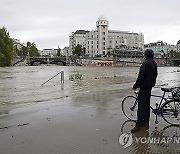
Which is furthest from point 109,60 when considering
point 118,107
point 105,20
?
point 118,107

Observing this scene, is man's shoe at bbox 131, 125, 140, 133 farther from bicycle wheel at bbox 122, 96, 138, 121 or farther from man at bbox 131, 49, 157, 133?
bicycle wheel at bbox 122, 96, 138, 121

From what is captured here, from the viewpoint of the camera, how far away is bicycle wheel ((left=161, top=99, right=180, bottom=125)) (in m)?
6.97

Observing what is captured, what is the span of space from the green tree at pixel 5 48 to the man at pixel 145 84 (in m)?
81.7

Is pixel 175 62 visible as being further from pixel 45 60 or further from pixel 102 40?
pixel 45 60

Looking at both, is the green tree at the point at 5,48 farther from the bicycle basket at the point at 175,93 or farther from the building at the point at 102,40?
the bicycle basket at the point at 175,93

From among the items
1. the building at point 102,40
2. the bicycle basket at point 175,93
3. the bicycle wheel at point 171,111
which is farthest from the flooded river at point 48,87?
the building at point 102,40

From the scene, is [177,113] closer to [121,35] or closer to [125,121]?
[125,121]

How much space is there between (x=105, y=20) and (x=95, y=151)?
165 m

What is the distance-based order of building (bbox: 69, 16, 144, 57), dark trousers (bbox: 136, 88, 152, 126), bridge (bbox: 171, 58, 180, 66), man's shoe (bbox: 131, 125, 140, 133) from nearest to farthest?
man's shoe (bbox: 131, 125, 140, 133) < dark trousers (bbox: 136, 88, 152, 126) < bridge (bbox: 171, 58, 180, 66) < building (bbox: 69, 16, 144, 57)

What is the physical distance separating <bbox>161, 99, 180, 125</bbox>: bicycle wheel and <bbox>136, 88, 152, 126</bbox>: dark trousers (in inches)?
18.1

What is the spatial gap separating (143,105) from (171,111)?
764 mm

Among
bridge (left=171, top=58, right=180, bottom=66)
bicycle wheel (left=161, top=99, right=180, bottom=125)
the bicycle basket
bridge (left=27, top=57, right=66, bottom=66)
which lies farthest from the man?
bridge (left=171, top=58, right=180, bottom=66)

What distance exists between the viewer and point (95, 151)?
16.8 feet

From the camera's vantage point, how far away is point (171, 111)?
702 cm
